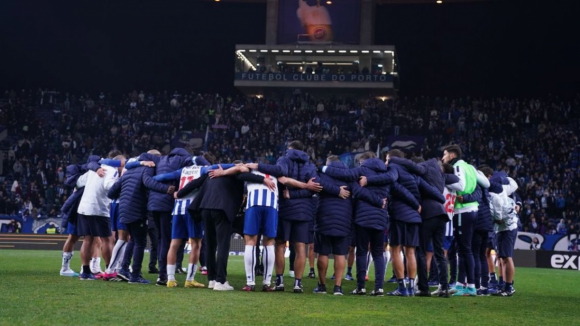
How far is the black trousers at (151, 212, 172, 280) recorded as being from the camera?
14.9 meters

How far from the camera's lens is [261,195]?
45.7ft

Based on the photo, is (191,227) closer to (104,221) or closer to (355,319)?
(104,221)

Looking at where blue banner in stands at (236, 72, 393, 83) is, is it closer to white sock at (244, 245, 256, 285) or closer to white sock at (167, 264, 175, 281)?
white sock at (167, 264, 175, 281)

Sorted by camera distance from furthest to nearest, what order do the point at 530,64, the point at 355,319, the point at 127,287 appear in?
the point at 530,64 < the point at 127,287 < the point at 355,319

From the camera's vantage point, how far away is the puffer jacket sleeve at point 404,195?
47.4 ft

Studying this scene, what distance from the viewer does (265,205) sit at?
45.7 ft

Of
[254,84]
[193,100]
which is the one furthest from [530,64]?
[193,100]

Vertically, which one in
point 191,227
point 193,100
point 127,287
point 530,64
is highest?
point 530,64

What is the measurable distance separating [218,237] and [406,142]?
35.6m

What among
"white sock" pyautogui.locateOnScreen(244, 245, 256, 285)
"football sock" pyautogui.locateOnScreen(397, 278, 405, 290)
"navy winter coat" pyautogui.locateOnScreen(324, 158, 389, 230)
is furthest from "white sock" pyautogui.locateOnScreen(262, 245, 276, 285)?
"football sock" pyautogui.locateOnScreen(397, 278, 405, 290)

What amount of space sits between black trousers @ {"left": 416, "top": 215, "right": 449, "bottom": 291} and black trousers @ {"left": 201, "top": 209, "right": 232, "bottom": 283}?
314cm

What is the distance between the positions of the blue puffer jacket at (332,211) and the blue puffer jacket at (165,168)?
244 cm

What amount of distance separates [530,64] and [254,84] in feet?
62.5

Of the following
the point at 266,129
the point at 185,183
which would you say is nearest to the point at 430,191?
the point at 185,183
